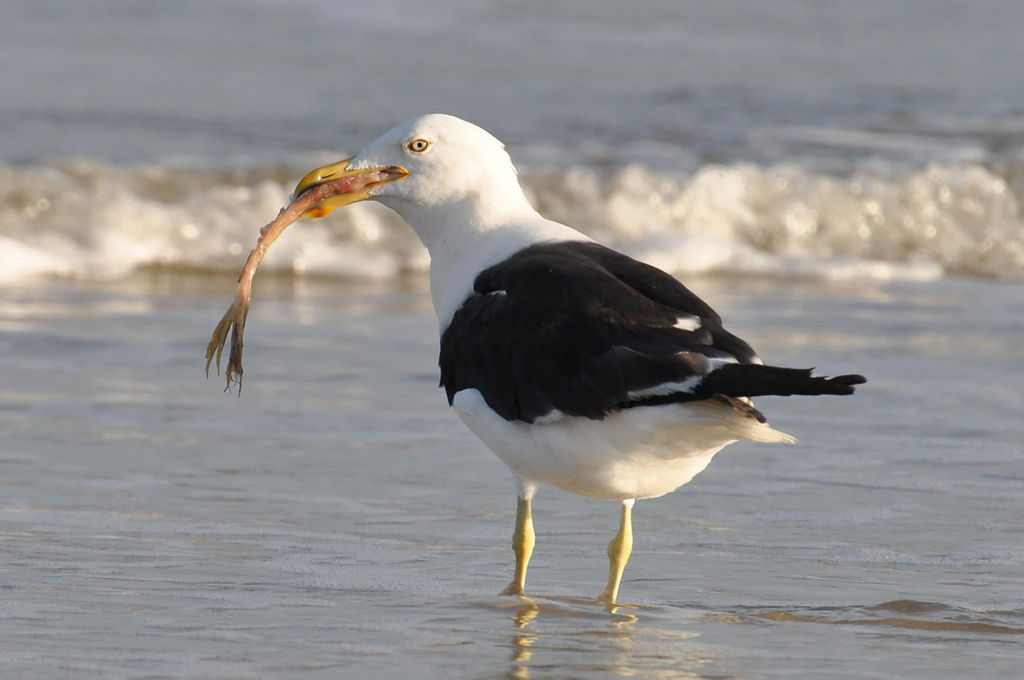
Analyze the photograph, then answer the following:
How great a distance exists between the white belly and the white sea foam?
5.99 metres

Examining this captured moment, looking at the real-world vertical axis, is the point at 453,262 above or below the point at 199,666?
above

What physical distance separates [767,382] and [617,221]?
26.9ft

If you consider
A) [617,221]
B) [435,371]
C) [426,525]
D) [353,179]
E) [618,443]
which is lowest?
[426,525]

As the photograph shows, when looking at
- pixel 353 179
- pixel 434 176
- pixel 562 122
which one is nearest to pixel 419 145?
pixel 434 176

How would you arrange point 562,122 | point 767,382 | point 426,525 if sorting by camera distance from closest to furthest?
point 767,382
point 426,525
point 562,122

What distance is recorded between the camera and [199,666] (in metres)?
3.47

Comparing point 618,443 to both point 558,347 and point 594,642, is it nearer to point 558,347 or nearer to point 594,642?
point 558,347

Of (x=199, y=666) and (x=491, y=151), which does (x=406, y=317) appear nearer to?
(x=491, y=151)

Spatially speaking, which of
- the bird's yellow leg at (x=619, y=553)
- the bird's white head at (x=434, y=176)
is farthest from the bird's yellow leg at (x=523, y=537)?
the bird's white head at (x=434, y=176)

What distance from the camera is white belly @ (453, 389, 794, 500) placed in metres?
3.77

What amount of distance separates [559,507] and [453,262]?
1.10 metres

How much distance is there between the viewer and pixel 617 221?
11602 mm

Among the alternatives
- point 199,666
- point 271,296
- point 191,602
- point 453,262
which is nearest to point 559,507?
point 453,262

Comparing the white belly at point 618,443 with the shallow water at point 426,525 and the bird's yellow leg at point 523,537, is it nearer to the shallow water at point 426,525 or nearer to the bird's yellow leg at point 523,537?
the bird's yellow leg at point 523,537
